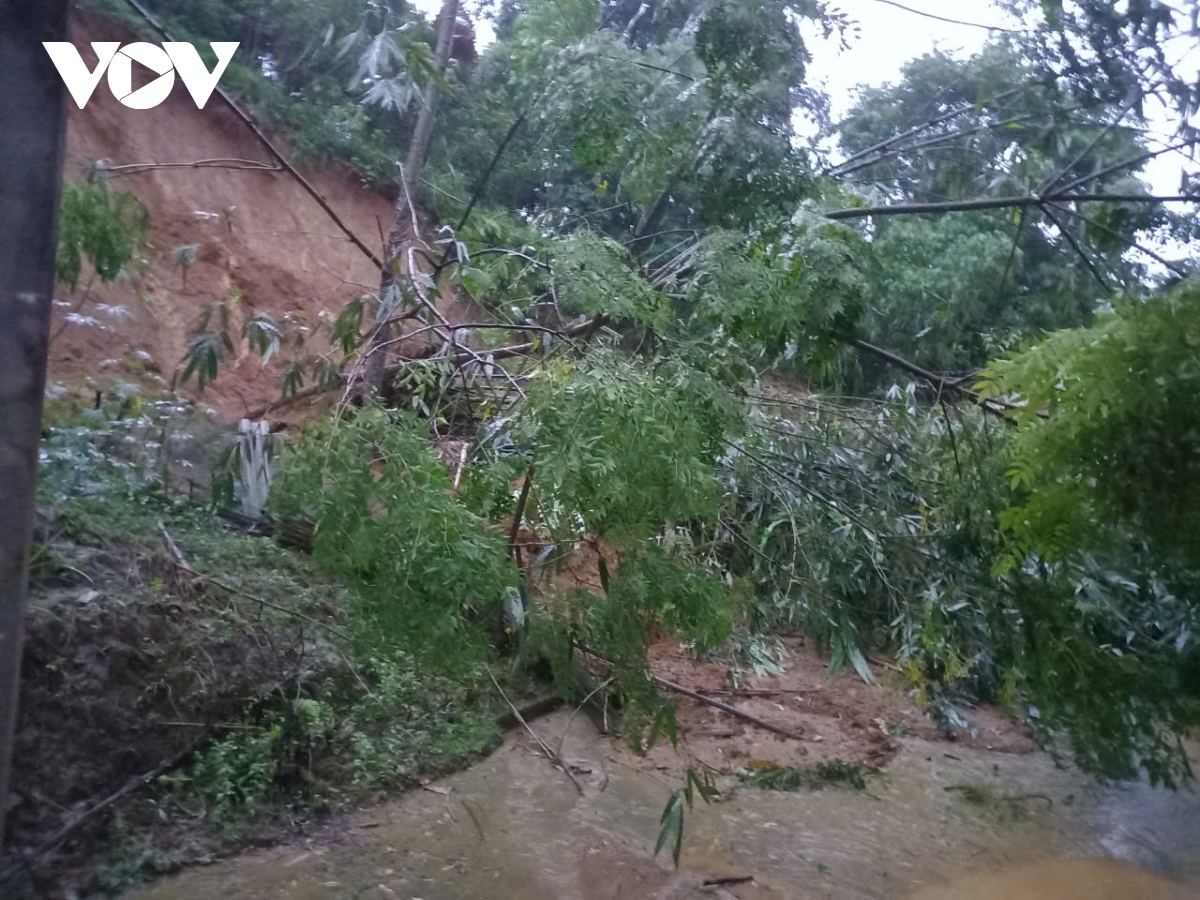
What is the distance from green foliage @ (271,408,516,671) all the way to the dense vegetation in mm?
15

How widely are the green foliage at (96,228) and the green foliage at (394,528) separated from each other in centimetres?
212

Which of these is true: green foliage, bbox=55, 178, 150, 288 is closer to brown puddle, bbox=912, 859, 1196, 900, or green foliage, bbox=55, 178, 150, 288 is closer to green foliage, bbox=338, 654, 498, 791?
green foliage, bbox=338, 654, 498, 791

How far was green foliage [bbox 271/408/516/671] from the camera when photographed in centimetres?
438

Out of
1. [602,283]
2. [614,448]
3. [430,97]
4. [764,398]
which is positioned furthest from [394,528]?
[764,398]

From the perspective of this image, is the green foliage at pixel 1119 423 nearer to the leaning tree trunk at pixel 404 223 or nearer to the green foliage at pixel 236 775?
the leaning tree trunk at pixel 404 223

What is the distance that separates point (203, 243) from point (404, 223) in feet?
16.8

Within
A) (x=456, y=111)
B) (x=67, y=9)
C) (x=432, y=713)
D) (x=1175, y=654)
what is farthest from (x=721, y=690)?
(x=67, y=9)

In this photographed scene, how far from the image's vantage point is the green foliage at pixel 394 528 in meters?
4.38

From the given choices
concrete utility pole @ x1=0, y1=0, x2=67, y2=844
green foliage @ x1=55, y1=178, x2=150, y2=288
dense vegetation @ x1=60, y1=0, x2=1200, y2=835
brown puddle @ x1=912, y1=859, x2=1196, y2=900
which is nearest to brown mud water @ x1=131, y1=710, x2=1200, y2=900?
brown puddle @ x1=912, y1=859, x2=1196, y2=900

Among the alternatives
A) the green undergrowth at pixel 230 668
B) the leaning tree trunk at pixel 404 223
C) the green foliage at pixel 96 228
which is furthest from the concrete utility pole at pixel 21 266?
the green foliage at pixel 96 228

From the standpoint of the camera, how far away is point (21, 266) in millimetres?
3545

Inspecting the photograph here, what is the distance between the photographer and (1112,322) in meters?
4.11

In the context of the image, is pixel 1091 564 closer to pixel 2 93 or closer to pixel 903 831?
pixel 903 831

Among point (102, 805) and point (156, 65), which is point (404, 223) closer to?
point (156, 65)
